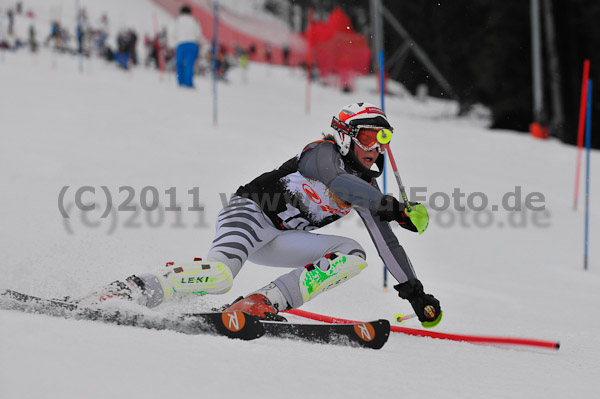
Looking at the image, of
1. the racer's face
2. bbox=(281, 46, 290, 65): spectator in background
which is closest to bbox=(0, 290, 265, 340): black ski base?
the racer's face

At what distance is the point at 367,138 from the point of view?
346 centimetres

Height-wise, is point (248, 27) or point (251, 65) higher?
point (248, 27)

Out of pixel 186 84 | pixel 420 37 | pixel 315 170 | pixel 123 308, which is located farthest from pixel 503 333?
pixel 420 37

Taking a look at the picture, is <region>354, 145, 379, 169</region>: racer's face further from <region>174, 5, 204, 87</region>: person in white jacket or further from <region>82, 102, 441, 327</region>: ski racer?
<region>174, 5, 204, 87</region>: person in white jacket

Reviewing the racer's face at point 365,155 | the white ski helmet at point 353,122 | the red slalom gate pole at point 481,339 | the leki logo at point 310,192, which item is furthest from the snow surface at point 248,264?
the white ski helmet at point 353,122

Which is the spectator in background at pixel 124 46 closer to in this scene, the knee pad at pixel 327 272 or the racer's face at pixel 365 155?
the racer's face at pixel 365 155

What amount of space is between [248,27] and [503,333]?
107 ft

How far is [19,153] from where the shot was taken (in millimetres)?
8109

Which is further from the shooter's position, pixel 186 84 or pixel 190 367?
pixel 186 84

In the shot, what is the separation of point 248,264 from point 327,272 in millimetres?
2439

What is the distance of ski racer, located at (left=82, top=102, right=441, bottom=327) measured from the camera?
3252mm

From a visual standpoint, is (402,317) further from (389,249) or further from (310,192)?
(310,192)

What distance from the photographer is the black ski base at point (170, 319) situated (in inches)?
115

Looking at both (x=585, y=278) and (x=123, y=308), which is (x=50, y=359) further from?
(x=585, y=278)
